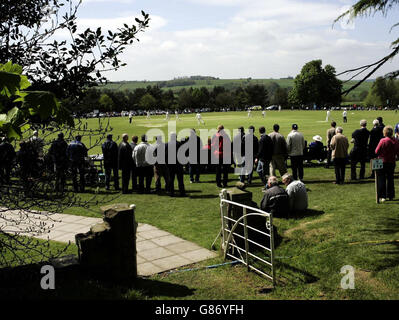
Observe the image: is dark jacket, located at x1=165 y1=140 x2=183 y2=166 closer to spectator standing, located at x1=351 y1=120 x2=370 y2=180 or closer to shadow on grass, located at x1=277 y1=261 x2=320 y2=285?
spectator standing, located at x1=351 y1=120 x2=370 y2=180

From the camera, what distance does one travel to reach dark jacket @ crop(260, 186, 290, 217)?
27.6 ft

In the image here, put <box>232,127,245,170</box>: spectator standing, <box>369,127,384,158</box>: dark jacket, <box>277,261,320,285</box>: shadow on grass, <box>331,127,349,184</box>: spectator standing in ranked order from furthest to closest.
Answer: <box>369,127,384,158</box>: dark jacket < <box>232,127,245,170</box>: spectator standing < <box>331,127,349,184</box>: spectator standing < <box>277,261,320,285</box>: shadow on grass

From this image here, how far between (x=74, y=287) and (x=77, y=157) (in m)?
4.56

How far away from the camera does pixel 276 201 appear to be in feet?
27.7

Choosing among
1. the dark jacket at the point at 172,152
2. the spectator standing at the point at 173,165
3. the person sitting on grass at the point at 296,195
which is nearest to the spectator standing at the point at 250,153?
the spectator standing at the point at 173,165

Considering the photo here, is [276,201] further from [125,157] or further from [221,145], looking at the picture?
[125,157]

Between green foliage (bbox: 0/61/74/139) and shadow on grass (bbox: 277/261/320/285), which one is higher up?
green foliage (bbox: 0/61/74/139)

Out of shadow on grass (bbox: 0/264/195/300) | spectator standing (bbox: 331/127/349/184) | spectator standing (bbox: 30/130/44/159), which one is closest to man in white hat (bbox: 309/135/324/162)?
spectator standing (bbox: 331/127/349/184)

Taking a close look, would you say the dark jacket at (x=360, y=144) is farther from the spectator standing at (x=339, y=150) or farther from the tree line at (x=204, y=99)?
the tree line at (x=204, y=99)

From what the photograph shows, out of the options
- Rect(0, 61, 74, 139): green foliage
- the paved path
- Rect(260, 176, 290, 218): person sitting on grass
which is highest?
Rect(0, 61, 74, 139): green foliage

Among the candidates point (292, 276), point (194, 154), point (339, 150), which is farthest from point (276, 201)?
point (194, 154)

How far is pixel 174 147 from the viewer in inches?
483

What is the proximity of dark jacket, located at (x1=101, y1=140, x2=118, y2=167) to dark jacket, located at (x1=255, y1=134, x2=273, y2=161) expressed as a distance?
496 centimetres
